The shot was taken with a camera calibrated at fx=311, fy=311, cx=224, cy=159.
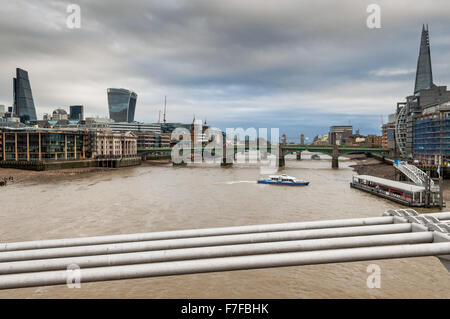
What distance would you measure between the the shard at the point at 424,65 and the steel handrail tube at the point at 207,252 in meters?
147

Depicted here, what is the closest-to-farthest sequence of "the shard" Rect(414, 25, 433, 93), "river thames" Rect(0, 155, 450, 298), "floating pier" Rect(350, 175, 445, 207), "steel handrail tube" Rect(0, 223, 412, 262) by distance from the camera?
"steel handrail tube" Rect(0, 223, 412, 262)
"river thames" Rect(0, 155, 450, 298)
"floating pier" Rect(350, 175, 445, 207)
"the shard" Rect(414, 25, 433, 93)

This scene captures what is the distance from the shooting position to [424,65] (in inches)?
5118

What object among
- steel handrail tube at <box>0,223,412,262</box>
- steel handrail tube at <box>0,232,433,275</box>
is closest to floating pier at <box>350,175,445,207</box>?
steel handrail tube at <box>0,223,412,262</box>

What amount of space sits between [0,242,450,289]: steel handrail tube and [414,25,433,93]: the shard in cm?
14701

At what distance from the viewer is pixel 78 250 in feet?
13.1

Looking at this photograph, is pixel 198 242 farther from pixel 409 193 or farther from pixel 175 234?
pixel 409 193

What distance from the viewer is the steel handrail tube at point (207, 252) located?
366 cm

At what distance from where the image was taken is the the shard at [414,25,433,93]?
126281 mm

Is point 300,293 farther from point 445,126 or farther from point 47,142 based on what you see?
point 47,142

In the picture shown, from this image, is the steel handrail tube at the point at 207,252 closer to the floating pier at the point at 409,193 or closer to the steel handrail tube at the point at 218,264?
the steel handrail tube at the point at 218,264

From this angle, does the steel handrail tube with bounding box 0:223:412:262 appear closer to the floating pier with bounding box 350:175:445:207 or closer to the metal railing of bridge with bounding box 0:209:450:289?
the metal railing of bridge with bounding box 0:209:450:289
